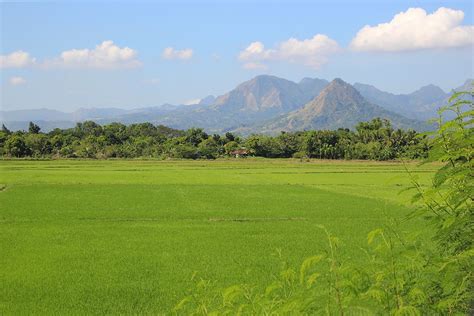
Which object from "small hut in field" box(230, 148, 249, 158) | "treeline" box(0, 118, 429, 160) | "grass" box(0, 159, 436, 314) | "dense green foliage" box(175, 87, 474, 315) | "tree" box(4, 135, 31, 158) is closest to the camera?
"dense green foliage" box(175, 87, 474, 315)

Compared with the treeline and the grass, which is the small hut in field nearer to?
the treeline

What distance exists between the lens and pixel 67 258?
37.7 feet

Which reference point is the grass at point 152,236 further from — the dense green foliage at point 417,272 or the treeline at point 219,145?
the treeline at point 219,145

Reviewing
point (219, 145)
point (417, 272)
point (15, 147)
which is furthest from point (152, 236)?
Answer: point (219, 145)

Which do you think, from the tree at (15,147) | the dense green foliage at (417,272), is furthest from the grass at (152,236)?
the tree at (15,147)

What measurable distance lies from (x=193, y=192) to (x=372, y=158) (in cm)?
4627

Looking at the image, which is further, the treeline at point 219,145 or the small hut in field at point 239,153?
the small hut in field at point 239,153

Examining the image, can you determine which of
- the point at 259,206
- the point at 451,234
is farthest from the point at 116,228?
the point at 451,234

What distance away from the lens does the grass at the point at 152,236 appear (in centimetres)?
858

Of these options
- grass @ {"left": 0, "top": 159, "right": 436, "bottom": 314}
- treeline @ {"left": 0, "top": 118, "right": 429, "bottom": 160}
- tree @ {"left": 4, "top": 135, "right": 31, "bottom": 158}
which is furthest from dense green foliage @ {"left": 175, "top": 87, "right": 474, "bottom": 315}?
tree @ {"left": 4, "top": 135, "right": 31, "bottom": 158}

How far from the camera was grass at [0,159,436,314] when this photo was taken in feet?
28.1

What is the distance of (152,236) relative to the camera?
14516 millimetres

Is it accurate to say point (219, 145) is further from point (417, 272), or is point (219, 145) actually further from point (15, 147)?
point (417, 272)

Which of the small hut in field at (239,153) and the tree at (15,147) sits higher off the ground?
the tree at (15,147)
